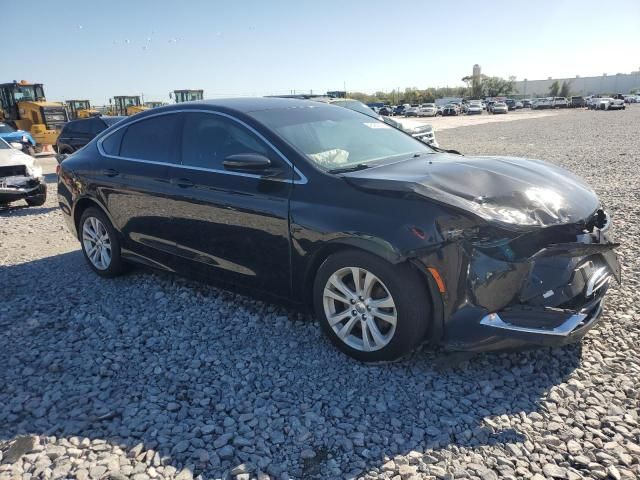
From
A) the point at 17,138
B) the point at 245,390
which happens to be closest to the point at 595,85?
the point at 17,138

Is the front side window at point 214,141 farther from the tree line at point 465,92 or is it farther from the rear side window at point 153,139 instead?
the tree line at point 465,92

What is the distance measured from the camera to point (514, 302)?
2.93 meters

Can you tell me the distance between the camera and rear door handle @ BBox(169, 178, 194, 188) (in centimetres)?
416

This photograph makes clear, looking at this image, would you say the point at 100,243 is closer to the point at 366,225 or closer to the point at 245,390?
the point at 245,390

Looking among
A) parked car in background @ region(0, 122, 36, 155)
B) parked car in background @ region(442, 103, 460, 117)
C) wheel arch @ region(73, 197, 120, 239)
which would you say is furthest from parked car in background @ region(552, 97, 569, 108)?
wheel arch @ region(73, 197, 120, 239)

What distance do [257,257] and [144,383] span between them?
3.80ft

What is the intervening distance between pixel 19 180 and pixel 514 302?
9.58 metres

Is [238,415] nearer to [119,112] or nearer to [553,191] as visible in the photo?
[553,191]

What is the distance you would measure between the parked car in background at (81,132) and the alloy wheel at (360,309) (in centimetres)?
1163

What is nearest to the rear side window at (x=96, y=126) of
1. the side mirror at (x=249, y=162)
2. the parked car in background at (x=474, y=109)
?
the side mirror at (x=249, y=162)

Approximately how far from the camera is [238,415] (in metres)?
2.91

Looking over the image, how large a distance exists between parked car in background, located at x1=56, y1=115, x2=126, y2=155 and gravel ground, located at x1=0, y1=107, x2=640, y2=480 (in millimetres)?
9846

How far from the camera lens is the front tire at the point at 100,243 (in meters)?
5.09

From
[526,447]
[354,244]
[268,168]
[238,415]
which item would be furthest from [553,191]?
[238,415]
